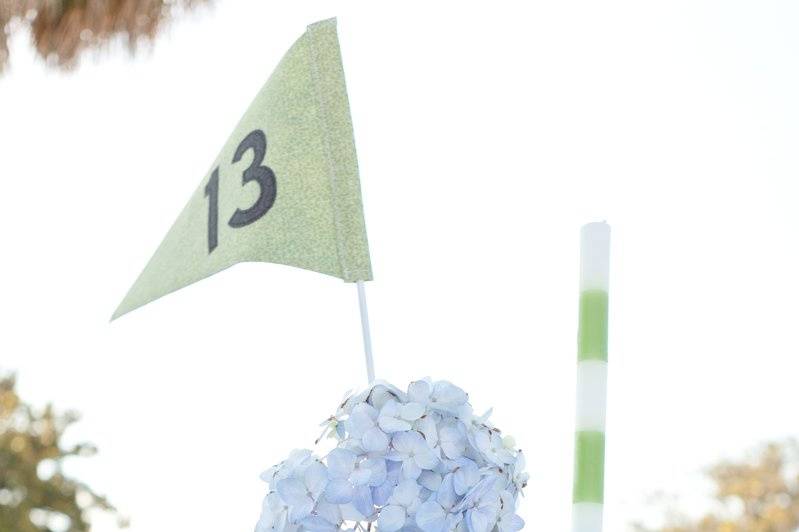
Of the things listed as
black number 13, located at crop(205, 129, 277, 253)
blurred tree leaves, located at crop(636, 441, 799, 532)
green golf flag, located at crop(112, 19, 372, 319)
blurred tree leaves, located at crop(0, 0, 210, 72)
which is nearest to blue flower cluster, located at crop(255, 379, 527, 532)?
green golf flag, located at crop(112, 19, 372, 319)

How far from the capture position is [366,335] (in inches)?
61.9

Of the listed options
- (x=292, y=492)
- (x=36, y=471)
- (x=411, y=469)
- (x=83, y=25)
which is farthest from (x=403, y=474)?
(x=36, y=471)

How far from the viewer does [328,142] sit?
1.77 meters

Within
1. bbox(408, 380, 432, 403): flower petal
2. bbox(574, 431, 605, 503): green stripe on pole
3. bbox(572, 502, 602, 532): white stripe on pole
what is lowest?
bbox(572, 502, 602, 532): white stripe on pole

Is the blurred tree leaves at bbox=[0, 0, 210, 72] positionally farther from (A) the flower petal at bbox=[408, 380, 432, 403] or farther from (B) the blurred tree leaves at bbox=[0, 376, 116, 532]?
(B) the blurred tree leaves at bbox=[0, 376, 116, 532]

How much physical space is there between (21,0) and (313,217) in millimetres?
3089

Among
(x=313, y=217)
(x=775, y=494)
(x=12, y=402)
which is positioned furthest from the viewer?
(x=775, y=494)

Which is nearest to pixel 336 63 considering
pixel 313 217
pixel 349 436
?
pixel 313 217

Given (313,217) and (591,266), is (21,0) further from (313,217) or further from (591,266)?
(591,266)

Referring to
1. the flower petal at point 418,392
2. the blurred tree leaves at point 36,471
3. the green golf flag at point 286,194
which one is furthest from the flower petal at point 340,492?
the blurred tree leaves at point 36,471

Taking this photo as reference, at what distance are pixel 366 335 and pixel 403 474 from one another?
316 millimetres

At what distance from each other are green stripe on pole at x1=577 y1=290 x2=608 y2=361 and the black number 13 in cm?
52

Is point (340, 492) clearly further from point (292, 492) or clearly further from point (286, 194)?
point (286, 194)

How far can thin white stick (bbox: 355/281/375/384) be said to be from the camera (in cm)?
154
